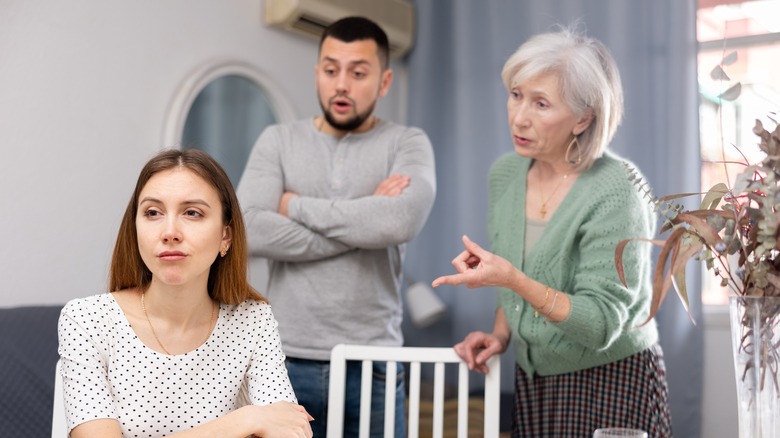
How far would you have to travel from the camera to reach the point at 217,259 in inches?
60.1

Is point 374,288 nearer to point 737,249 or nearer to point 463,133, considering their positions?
point 737,249

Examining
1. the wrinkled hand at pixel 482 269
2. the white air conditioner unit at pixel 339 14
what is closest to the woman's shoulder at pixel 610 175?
the wrinkled hand at pixel 482 269

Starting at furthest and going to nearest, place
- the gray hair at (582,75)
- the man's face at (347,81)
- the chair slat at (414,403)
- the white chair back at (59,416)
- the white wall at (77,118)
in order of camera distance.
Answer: the white wall at (77,118) < the man's face at (347,81) < the gray hair at (582,75) < the chair slat at (414,403) < the white chair back at (59,416)

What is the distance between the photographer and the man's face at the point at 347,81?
2.04 metres

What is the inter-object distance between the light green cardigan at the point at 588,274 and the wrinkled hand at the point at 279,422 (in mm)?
579

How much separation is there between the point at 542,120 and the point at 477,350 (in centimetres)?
52

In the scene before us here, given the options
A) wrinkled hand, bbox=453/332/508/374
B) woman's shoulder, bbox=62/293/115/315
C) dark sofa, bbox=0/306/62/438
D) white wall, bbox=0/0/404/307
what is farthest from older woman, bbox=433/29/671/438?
white wall, bbox=0/0/404/307

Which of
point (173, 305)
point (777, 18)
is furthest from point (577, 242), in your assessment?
point (777, 18)

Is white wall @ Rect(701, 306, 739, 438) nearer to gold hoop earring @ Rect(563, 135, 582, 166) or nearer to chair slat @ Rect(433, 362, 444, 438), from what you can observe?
gold hoop earring @ Rect(563, 135, 582, 166)

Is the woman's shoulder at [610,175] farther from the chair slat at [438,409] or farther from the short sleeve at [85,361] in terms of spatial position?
the short sleeve at [85,361]

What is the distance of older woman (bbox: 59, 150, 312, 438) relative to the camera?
1.34 meters

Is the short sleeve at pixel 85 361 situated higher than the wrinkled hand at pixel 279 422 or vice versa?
the short sleeve at pixel 85 361

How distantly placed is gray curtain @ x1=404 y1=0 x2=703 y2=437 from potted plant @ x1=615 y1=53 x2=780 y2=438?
2.06 metres

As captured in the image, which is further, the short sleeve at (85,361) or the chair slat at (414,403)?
the chair slat at (414,403)
